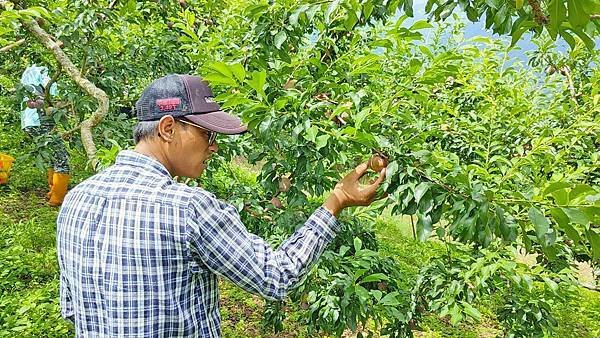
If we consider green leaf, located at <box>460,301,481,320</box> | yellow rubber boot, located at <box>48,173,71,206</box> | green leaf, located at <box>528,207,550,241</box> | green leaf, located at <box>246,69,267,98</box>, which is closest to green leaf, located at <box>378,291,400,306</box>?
green leaf, located at <box>460,301,481,320</box>

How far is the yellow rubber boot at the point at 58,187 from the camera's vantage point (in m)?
5.39

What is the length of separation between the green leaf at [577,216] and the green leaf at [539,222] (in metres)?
0.05

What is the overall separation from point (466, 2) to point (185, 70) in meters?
2.63

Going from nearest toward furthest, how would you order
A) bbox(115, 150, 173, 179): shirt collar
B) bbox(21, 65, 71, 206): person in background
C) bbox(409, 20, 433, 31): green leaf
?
bbox(115, 150, 173, 179): shirt collar < bbox(409, 20, 433, 31): green leaf < bbox(21, 65, 71, 206): person in background

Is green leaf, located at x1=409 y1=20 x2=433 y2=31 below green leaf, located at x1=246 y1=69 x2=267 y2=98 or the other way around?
the other way around

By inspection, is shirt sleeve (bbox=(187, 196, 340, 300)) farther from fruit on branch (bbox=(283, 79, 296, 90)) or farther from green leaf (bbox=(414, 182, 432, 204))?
fruit on branch (bbox=(283, 79, 296, 90))

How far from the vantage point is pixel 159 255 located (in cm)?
124

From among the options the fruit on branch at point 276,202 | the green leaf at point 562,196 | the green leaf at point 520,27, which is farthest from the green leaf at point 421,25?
the fruit on branch at point 276,202

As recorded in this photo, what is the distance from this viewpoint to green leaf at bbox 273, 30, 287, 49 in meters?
1.78

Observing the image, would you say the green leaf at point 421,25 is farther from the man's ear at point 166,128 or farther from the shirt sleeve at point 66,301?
the shirt sleeve at point 66,301

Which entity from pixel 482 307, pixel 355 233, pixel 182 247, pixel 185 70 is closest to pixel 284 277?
pixel 182 247

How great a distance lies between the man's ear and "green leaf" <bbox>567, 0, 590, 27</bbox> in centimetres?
94

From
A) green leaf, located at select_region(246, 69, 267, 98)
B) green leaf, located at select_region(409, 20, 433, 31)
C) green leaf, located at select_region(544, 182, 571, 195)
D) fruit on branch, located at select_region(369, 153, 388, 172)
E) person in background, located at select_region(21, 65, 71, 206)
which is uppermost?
green leaf, located at select_region(409, 20, 433, 31)

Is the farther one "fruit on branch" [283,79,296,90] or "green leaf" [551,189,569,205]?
"fruit on branch" [283,79,296,90]
